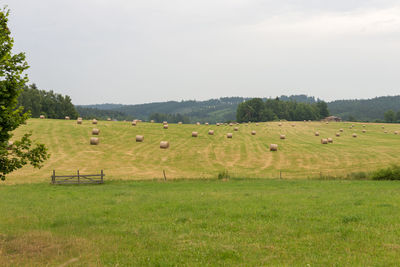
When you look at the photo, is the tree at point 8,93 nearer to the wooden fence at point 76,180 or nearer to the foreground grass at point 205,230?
the foreground grass at point 205,230

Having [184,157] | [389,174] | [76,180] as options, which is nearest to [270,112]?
[184,157]

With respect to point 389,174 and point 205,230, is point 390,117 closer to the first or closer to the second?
point 389,174

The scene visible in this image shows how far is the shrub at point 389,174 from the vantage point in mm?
30297

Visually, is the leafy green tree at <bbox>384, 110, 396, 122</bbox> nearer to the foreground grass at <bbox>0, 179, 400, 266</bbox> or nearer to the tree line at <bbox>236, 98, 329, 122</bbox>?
the tree line at <bbox>236, 98, 329, 122</bbox>

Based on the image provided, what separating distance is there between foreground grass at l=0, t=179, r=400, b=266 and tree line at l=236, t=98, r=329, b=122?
6136 inches

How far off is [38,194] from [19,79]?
50.6ft

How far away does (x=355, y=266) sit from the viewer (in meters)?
9.31

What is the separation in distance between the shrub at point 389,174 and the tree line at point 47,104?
385 ft

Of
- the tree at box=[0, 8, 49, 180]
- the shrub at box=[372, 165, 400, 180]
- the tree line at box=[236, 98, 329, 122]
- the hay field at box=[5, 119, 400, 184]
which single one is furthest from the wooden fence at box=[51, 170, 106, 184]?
the tree line at box=[236, 98, 329, 122]

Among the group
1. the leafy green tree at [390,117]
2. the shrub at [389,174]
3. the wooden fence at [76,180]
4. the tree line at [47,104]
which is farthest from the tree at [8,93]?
the leafy green tree at [390,117]

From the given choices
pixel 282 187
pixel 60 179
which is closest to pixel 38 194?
pixel 60 179

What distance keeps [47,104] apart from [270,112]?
108 metres

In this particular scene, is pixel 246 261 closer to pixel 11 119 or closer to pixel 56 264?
pixel 56 264

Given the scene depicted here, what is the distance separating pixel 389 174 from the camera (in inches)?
1205
